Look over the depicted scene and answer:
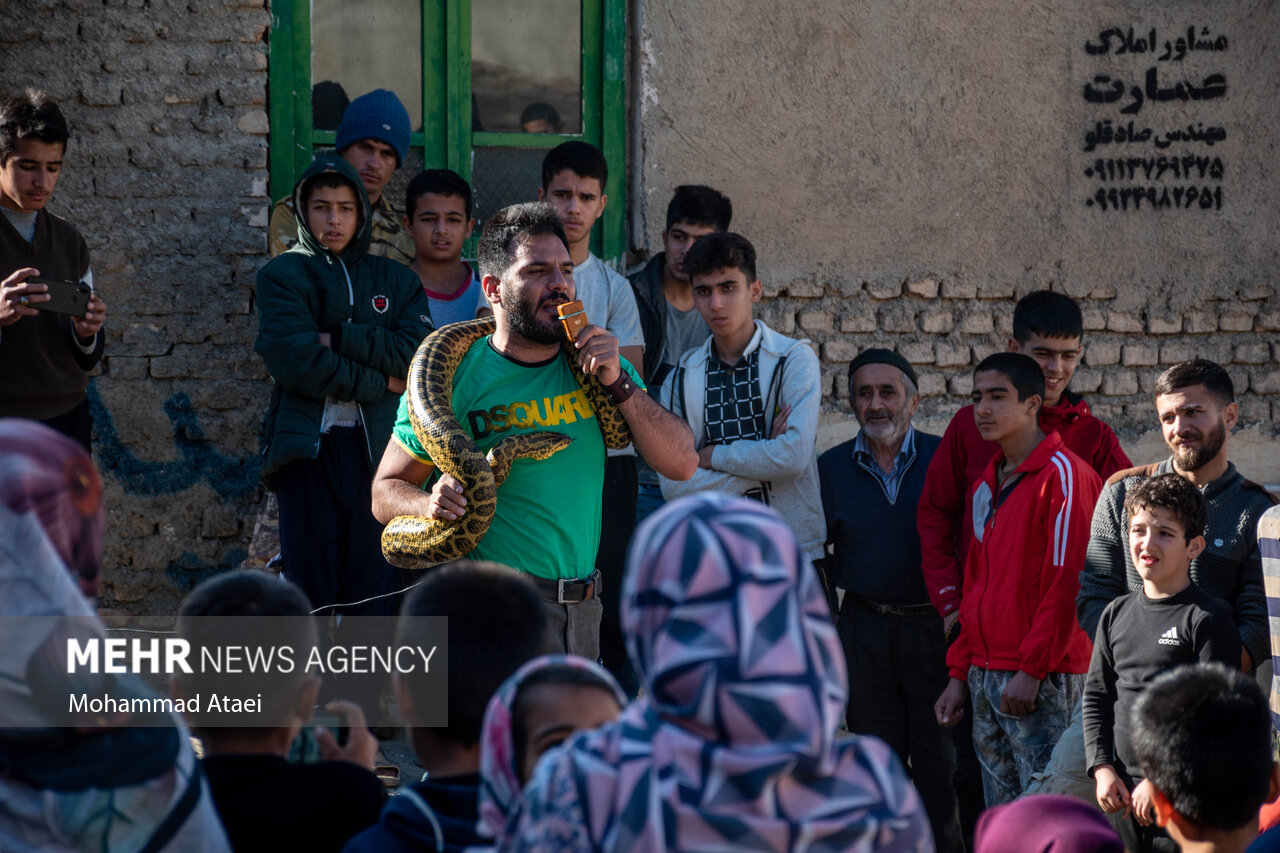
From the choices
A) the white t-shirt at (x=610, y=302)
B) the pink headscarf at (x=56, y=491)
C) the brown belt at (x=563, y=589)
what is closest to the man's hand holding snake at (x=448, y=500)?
the brown belt at (x=563, y=589)

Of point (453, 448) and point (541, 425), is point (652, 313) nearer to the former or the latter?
point (541, 425)

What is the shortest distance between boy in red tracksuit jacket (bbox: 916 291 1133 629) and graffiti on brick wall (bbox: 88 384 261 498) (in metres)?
3.29

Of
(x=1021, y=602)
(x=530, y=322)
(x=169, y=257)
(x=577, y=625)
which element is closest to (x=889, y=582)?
(x=1021, y=602)

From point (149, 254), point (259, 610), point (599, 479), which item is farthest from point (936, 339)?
point (259, 610)

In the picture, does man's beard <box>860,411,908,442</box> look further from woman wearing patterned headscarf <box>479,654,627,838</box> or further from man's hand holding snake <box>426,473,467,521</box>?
woman wearing patterned headscarf <box>479,654,627,838</box>

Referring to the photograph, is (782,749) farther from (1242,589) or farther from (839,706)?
(1242,589)

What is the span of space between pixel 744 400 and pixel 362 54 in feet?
9.47

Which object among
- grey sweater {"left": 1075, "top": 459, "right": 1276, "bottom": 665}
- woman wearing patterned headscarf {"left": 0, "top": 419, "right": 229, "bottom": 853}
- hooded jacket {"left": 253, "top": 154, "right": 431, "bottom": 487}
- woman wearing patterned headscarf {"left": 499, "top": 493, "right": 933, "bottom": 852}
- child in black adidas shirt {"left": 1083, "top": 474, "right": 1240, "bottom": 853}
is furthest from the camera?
hooded jacket {"left": 253, "top": 154, "right": 431, "bottom": 487}

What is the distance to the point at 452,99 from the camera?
247 inches

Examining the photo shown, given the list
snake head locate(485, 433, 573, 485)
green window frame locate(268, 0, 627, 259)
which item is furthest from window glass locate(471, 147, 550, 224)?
snake head locate(485, 433, 573, 485)

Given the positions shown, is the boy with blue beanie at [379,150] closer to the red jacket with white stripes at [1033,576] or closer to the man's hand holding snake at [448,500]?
the man's hand holding snake at [448,500]

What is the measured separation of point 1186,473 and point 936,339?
2.47m

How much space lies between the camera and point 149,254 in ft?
19.5

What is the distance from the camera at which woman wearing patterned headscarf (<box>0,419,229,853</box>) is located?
5.79 ft
